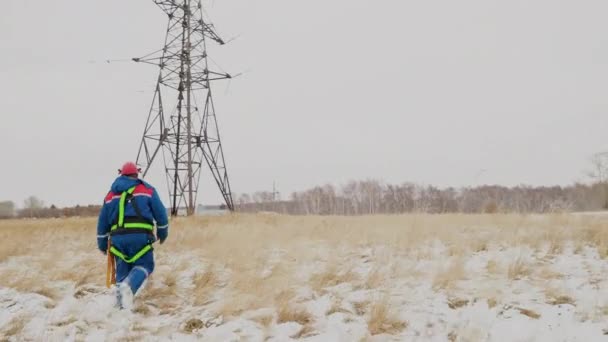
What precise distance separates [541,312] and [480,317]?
54cm

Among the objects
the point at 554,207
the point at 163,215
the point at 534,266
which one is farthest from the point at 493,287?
the point at 554,207

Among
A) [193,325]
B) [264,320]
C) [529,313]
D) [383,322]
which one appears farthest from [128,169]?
[529,313]

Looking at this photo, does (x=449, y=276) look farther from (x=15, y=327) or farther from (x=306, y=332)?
(x=15, y=327)

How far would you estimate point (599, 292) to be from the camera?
3.77 m

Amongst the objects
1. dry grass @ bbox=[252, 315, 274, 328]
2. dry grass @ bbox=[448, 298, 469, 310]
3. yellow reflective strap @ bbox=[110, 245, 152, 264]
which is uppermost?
yellow reflective strap @ bbox=[110, 245, 152, 264]

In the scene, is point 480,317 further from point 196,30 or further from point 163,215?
point 196,30

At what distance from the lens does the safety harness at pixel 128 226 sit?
15.8 ft

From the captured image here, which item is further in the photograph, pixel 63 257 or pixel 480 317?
pixel 63 257

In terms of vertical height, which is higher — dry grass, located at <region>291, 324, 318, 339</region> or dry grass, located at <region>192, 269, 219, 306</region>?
dry grass, located at <region>192, 269, 219, 306</region>

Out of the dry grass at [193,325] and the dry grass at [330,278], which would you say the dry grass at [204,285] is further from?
the dry grass at [330,278]

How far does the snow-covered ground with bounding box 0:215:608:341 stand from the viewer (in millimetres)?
3398

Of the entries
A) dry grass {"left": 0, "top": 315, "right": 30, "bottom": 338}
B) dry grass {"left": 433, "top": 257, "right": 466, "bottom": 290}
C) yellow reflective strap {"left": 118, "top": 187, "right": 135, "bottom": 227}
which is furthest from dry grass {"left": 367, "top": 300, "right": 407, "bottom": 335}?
dry grass {"left": 0, "top": 315, "right": 30, "bottom": 338}

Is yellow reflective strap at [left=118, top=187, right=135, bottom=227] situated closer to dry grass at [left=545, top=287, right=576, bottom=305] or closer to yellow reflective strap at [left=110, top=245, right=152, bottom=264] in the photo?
yellow reflective strap at [left=110, top=245, right=152, bottom=264]

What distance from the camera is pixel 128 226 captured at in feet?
15.9
